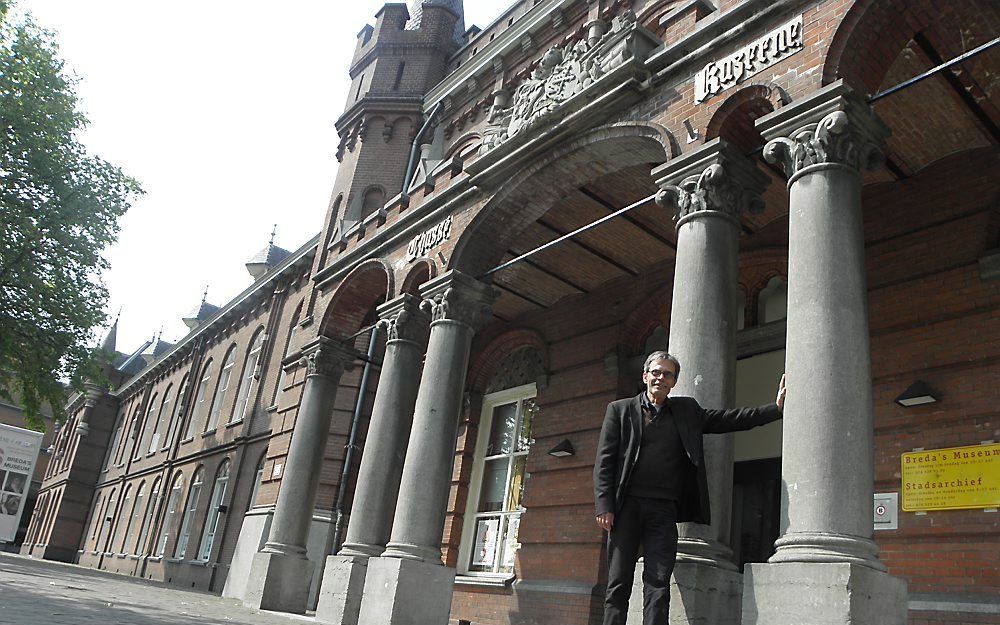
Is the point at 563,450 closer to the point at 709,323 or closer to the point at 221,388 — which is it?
the point at 709,323

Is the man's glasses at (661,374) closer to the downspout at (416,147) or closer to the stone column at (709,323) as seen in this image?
the stone column at (709,323)

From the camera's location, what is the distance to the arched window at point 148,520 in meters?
28.2

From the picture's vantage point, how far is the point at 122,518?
33.4 metres

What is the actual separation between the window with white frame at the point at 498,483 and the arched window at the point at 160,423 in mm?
22021

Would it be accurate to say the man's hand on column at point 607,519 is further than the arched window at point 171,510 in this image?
No

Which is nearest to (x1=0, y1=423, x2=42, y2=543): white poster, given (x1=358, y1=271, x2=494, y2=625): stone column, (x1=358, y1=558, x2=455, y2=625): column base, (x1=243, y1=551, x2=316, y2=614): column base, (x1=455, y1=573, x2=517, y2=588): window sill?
(x1=243, y1=551, x2=316, y2=614): column base

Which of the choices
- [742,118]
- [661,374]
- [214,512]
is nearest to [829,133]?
[742,118]

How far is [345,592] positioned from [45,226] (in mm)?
12563

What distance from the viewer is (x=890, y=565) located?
7.98m

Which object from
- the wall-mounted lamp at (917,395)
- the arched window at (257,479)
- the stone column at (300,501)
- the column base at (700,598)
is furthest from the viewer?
the arched window at (257,479)

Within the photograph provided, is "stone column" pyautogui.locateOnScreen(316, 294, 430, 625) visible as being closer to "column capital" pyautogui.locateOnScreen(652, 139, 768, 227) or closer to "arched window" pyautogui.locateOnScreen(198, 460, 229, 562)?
"column capital" pyautogui.locateOnScreen(652, 139, 768, 227)

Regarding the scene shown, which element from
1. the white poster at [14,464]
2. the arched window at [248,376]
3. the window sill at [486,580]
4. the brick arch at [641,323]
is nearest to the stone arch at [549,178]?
the brick arch at [641,323]

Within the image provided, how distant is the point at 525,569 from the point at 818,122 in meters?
8.34

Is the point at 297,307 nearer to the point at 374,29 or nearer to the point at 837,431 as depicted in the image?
the point at 374,29
